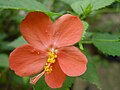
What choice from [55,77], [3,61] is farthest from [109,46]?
[3,61]

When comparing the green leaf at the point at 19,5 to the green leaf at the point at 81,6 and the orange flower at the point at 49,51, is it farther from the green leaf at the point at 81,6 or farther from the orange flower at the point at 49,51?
the green leaf at the point at 81,6

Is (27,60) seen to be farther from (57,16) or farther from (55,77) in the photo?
(57,16)

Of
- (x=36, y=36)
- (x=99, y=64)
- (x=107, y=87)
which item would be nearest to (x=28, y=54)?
(x=36, y=36)

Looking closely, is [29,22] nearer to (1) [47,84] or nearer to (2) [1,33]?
(1) [47,84]

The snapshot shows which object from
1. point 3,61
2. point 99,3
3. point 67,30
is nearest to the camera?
point 67,30

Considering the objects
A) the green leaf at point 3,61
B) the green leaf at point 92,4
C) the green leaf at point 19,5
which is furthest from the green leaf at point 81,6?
the green leaf at point 3,61

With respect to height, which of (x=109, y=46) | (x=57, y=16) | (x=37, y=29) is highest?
(x=37, y=29)
